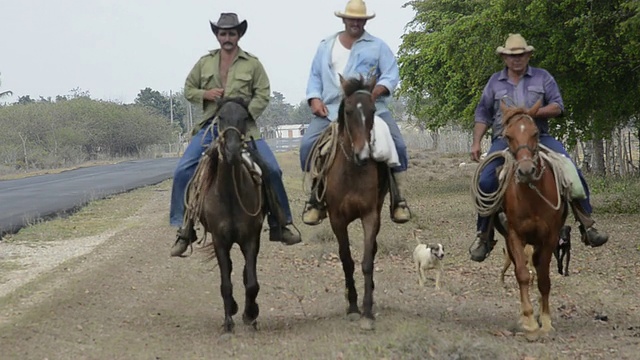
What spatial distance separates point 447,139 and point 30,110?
36.1 meters

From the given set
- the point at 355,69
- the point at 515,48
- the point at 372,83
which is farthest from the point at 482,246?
the point at 355,69

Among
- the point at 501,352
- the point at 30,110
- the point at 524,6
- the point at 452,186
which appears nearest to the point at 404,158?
the point at 501,352

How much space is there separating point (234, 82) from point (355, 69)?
1.33 metres

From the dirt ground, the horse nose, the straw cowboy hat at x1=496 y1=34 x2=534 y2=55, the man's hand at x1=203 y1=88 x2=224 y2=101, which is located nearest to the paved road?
the dirt ground

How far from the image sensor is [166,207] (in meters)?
25.4

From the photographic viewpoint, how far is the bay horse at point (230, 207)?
30.8 ft

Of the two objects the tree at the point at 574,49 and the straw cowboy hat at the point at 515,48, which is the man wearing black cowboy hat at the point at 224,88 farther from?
the tree at the point at 574,49

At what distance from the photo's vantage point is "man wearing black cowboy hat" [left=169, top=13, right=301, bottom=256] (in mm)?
9984

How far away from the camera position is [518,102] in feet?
31.7

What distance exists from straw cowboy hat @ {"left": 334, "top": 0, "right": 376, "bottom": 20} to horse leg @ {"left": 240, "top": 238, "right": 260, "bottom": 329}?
261cm

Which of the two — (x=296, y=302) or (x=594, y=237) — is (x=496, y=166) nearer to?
(x=594, y=237)

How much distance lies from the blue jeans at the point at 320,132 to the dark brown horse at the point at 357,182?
1.16ft

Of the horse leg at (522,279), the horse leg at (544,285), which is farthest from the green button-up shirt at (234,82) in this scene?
the horse leg at (544,285)

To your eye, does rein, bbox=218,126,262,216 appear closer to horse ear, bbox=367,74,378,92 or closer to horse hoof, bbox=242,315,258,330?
horse hoof, bbox=242,315,258,330
